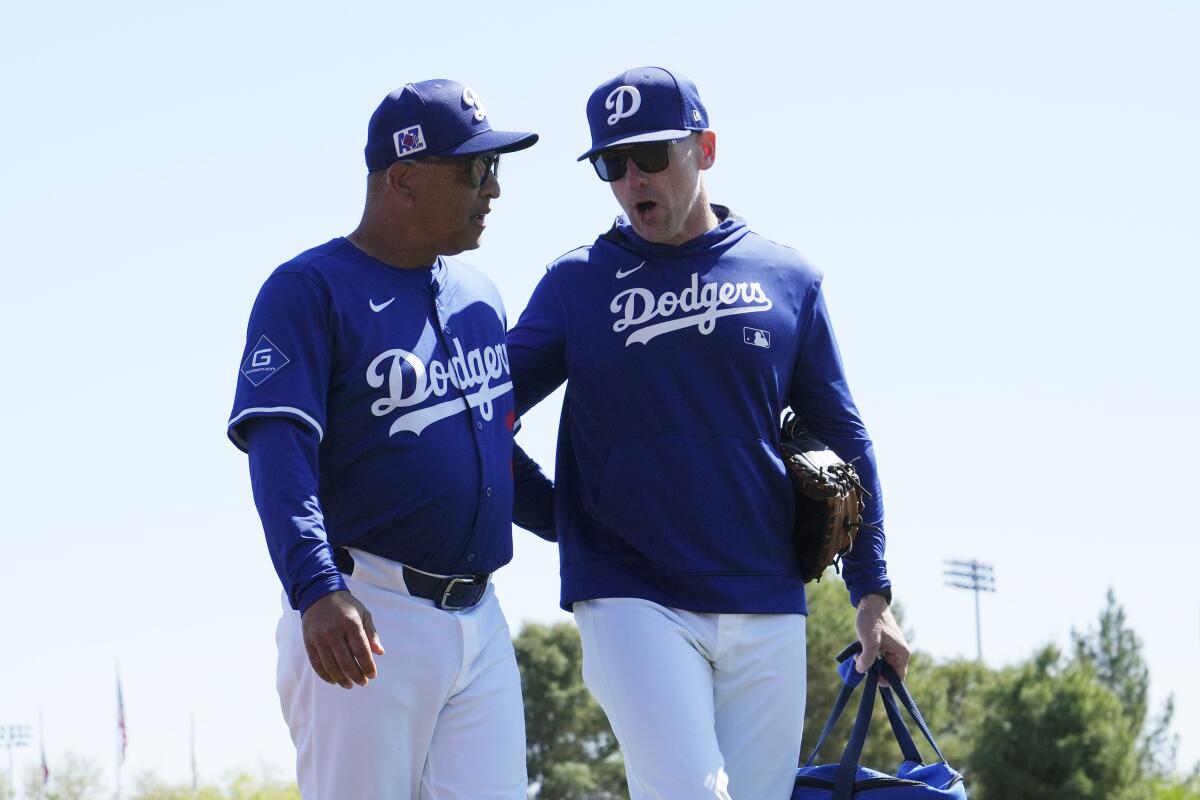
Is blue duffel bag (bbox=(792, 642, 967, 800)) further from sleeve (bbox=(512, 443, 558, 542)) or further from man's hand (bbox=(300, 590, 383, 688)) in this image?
man's hand (bbox=(300, 590, 383, 688))

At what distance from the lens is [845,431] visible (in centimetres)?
593

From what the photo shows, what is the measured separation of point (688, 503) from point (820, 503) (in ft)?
1.47

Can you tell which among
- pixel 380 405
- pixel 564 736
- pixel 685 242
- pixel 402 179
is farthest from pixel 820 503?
pixel 564 736

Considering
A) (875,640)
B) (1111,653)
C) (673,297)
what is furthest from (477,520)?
(1111,653)

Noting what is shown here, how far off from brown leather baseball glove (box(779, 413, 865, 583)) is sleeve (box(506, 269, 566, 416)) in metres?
0.79

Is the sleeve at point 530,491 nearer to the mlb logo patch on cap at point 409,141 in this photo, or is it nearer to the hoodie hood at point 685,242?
the hoodie hood at point 685,242

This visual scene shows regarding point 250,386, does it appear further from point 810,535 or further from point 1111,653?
point 1111,653

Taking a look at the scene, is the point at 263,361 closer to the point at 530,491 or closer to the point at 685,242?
the point at 530,491

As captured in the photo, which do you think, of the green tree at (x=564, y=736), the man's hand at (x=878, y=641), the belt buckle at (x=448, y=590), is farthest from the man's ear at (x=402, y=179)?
the green tree at (x=564, y=736)

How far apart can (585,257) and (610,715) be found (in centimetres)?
153

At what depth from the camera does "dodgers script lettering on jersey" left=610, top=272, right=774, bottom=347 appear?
555 cm

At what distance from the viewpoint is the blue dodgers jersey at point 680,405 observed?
5418mm

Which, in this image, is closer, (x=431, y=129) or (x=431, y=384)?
(x=431, y=384)

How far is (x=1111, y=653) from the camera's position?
66125 mm
